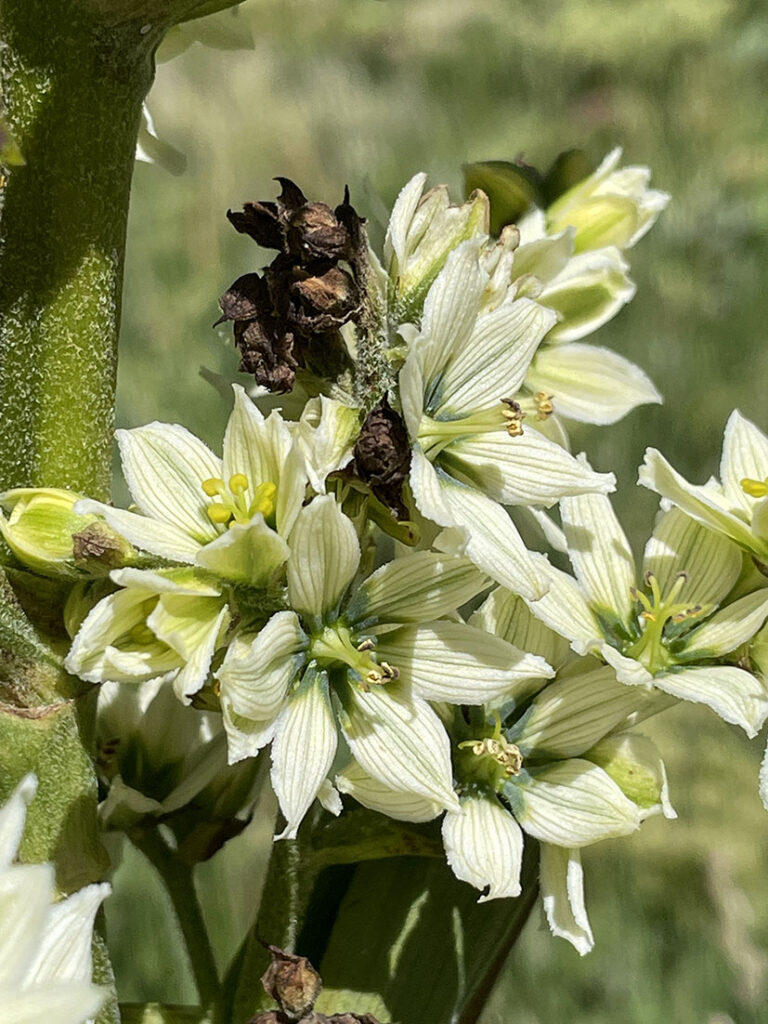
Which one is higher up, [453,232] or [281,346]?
[453,232]

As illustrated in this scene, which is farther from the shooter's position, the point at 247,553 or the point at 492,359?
the point at 492,359

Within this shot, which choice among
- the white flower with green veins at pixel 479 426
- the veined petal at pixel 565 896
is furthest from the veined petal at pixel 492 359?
the veined petal at pixel 565 896

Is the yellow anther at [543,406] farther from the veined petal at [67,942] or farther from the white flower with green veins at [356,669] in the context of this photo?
the veined petal at [67,942]

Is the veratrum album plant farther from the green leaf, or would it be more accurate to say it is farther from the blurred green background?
the blurred green background

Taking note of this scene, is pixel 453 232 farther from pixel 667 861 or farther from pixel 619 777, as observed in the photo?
pixel 667 861

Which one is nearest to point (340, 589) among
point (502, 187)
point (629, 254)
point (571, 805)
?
point (571, 805)

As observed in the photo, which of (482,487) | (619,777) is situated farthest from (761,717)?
(482,487)

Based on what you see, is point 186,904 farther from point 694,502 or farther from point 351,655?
point 694,502
